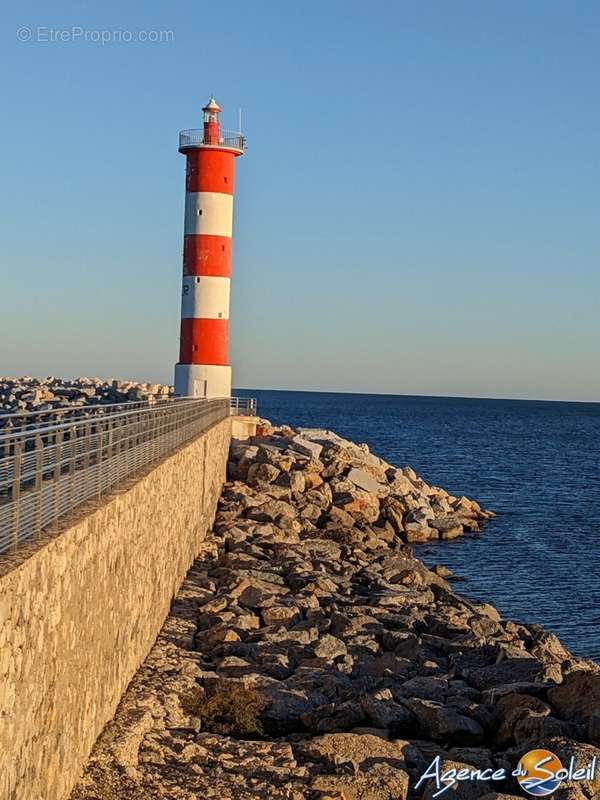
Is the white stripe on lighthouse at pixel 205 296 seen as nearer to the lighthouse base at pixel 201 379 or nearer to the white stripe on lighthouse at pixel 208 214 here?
the white stripe on lighthouse at pixel 208 214

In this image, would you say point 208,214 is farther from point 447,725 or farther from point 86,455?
point 447,725

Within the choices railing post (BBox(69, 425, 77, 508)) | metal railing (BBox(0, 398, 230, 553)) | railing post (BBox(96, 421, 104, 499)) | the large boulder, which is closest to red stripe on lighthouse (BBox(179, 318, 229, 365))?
metal railing (BBox(0, 398, 230, 553))

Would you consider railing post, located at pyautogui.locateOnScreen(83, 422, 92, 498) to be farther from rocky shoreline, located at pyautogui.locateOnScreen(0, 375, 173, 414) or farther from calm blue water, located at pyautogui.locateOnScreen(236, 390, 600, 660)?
rocky shoreline, located at pyautogui.locateOnScreen(0, 375, 173, 414)

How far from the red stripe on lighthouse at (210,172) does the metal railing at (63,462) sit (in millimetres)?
15433

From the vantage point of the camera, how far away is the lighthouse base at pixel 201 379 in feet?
105

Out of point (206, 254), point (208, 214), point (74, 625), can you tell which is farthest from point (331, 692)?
point (208, 214)

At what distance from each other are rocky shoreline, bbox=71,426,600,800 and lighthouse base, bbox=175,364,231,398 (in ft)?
35.2

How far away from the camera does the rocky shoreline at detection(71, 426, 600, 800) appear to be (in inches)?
393

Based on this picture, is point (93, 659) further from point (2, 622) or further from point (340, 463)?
point (340, 463)

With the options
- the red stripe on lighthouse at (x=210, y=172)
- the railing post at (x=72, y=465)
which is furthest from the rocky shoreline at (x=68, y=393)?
the railing post at (x=72, y=465)

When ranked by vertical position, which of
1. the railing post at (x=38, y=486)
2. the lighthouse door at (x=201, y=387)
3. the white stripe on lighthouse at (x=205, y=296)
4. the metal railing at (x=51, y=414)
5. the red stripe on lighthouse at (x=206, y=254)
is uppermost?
the red stripe on lighthouse at (x=206, y=254)

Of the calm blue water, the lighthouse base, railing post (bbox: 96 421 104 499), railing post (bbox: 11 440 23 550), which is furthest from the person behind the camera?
the lighthouse base

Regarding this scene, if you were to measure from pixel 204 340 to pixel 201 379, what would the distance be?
114 cm

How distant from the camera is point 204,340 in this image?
104 feet
